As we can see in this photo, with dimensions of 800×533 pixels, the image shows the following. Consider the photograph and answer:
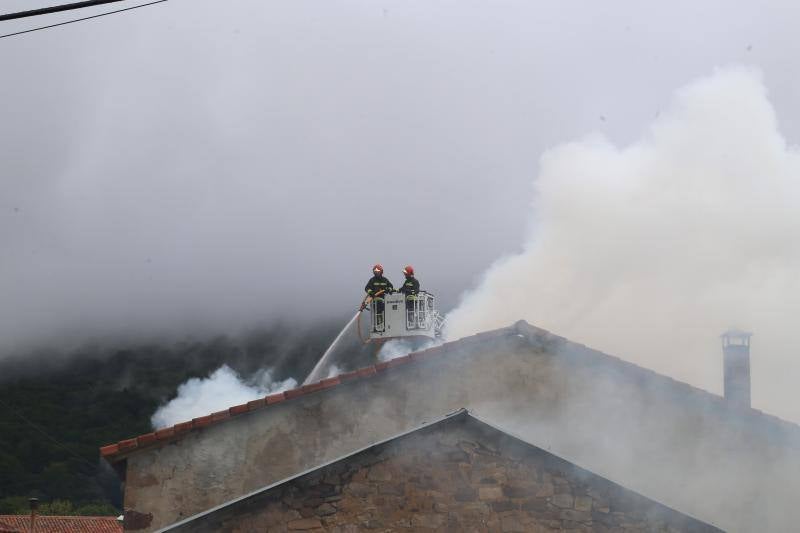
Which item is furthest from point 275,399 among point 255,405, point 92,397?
point 92,397

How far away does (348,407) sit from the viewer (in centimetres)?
2091

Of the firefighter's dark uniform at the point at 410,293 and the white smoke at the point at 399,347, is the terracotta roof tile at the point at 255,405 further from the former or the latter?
the firefighter's dark uniform at the point at 410,293

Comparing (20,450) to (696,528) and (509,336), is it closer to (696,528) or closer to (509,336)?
(509,336)

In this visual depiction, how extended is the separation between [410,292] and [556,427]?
352 inches

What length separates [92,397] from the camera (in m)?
89.6

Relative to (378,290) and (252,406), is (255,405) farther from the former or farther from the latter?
(378,290)

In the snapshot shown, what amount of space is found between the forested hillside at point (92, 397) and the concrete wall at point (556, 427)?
166 ft

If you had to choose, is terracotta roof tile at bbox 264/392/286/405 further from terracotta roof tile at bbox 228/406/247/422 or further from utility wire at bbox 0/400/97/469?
utility wire at bbox 0/400/97/469

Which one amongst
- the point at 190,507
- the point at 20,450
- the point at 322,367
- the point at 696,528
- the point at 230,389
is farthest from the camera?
A: the point at 20,450

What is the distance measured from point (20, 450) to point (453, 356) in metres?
68.7

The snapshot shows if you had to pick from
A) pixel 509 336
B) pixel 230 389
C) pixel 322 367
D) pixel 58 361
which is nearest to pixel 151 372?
pixel 58 361

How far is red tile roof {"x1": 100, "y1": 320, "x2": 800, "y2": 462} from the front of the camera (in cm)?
2006

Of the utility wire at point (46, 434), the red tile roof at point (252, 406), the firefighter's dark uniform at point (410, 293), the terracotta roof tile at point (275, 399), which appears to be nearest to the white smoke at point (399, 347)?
the firefighter's dark uniform at point (410, 293)

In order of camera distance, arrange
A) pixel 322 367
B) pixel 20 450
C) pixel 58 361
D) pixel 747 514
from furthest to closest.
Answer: pixel 58 361 < pixel 20 450 < pixel 322 367 < pixel 747 514
